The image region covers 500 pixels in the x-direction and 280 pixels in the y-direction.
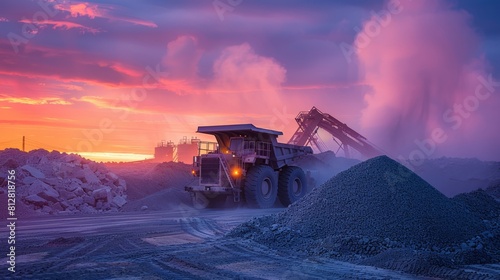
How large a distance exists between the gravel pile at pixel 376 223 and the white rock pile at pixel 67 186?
10140mm

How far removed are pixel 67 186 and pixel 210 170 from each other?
20.4ft

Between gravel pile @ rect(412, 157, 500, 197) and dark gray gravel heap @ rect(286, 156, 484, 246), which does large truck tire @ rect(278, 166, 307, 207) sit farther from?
gravel pile @ rect(412, 157, 500, 197)

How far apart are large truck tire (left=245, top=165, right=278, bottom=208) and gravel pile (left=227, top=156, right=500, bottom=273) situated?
7.01 m

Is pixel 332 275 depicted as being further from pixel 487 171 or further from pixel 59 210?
pixel 487 171

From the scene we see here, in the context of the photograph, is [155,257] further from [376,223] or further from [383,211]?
[383,211]

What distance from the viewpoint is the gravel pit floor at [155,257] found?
8.30 metres

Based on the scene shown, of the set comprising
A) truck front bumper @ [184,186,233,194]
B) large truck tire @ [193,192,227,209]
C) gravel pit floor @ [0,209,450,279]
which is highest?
truck front bumper @ [184,186,233,194]

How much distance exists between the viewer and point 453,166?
4053cm

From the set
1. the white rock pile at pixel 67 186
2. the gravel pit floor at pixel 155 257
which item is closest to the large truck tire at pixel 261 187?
the white rock pile at pixel 67 186

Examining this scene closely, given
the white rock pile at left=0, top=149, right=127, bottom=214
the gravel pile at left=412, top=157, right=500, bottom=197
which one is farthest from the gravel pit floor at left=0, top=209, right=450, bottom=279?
the gravel pile at left=412, top=157, right=500, bottom=197

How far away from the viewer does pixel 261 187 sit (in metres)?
21.5

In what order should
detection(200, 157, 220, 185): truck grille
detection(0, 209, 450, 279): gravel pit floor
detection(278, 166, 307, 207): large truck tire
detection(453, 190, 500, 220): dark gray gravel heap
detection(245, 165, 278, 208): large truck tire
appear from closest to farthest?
detection(0, 209, 450, 279): gravel pit floor, detection(453, 190, 500, 220): dark gray gravel heap, detection(245, 165, 278, 208): large truck tire, detection(200, 157, 220, 185): truck grille, detection(278, 166, 307, 207): large truck tire

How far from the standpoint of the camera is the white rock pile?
20203 mm

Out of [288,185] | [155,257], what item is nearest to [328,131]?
[288,185]
